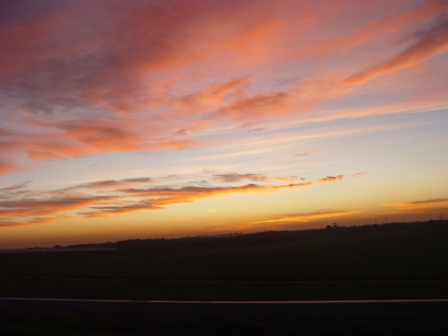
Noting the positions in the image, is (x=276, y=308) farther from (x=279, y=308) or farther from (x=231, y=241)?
(x=231, y=241)

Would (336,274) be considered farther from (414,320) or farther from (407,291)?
(414,320)

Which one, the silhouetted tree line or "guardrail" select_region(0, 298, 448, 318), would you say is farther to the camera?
the silhouetted tree line

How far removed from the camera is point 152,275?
130ft

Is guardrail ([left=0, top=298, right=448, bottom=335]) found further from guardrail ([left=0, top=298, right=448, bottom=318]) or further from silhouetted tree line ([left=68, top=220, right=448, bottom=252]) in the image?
silhouetted tree line ([left=68, top=220, right=448, bottom=252])

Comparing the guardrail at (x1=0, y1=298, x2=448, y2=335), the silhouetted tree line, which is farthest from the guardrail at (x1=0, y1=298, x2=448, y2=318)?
the silhouetted tree line

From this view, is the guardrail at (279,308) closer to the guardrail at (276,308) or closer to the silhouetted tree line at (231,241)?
the guardrail at (276,308)

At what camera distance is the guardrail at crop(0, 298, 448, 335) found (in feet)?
20.0

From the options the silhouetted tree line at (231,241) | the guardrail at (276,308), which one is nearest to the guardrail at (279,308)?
the guardrail at (276,308)

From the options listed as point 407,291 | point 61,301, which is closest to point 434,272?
point 407,291

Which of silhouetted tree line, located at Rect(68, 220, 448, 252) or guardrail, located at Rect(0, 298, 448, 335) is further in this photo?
silhouetted tree line, located at Rect(68, 220, 448, 252)

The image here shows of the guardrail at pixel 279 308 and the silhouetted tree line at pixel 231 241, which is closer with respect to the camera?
the guardrail at pixel 279 308

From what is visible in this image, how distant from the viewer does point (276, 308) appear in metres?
6.67

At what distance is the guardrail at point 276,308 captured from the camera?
20.0 ft

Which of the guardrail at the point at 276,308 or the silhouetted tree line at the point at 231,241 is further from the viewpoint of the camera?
the silhouetted tree line at the point at 231,241
